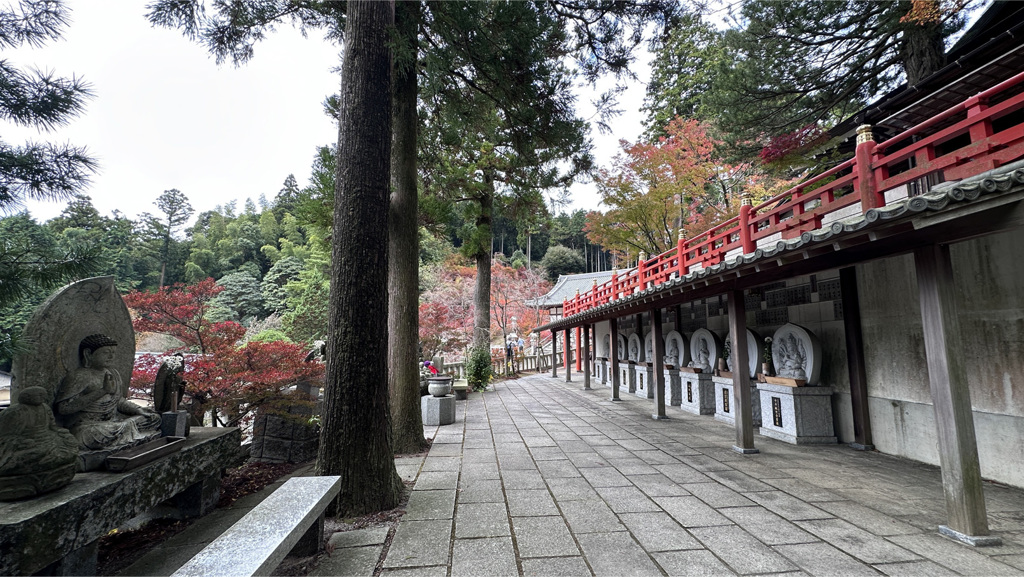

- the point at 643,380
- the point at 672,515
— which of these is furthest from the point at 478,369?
the point at 672,515

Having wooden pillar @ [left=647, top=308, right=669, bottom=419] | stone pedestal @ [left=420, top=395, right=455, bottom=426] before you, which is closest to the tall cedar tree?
stone pedestal @ [left=420, top=395, right=455, bottom=426]

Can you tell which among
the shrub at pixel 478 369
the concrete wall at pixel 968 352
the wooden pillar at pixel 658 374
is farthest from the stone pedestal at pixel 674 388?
the shrub at pixel 478 369

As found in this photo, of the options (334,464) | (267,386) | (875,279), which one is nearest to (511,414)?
(267,386)

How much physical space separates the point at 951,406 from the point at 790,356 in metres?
2.87

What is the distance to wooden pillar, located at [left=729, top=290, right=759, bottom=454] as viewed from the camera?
184 inches

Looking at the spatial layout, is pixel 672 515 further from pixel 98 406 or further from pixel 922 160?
pixel 98 406

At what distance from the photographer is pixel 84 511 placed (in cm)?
224

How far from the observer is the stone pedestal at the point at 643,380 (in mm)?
9266

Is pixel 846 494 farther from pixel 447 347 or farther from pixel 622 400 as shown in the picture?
pixel 447 347

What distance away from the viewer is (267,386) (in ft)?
15.1

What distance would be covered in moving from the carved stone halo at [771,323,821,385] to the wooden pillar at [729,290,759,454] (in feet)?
3.34

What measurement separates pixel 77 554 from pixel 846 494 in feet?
18.2

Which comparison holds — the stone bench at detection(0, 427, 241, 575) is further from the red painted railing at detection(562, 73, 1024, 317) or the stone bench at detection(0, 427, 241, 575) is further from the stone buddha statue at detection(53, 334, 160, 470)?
the red painted railing at detection(562, 73, 1024, 317)

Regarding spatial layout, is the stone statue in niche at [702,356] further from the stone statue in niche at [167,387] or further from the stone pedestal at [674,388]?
the stone statue in niche at [167,387]
